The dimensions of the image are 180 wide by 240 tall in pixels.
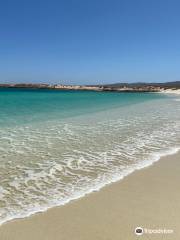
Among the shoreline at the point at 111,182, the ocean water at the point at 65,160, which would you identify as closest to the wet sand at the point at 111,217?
the shoreline at the point at 111,182

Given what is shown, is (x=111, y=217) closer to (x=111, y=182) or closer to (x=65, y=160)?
(x=111, y=182)

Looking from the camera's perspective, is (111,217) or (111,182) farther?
(111,182)

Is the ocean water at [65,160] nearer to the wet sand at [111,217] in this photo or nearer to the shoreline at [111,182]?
the shoreline at [111,182]

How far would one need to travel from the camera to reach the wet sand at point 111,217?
431 cm

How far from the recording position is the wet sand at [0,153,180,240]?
4.31 meters

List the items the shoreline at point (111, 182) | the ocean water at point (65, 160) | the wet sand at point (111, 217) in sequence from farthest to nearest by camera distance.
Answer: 1. the ocean water at point (65, 160)
2. the shoreline at point (111, 182)
3. the wet sand at point (111, 217)

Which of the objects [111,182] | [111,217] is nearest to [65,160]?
[111,182]

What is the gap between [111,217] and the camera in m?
4.86

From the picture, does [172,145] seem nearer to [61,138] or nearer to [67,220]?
[61,138]

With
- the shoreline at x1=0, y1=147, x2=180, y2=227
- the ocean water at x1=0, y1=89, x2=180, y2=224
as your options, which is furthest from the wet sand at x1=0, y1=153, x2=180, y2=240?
the ocean water at x1=0, y1=89, x2=180, y2=224

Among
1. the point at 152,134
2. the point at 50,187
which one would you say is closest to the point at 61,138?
Answer: the point at 152,134

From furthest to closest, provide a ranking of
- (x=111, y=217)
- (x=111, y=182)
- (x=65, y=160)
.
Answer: (x=65, y=160) < (x=111, y=182) < (x=111, y=217)

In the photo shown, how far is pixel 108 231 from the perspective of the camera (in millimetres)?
4418

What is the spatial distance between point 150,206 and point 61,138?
696 centimetres
